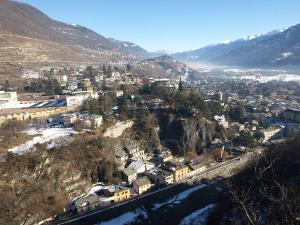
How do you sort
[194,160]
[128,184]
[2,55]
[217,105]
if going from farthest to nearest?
[2,55]
[217,105]
[194,160]
[128,184]

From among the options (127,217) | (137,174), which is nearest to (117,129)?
(137,174)

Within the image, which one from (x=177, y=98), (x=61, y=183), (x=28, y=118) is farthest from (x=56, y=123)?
(x=177, y=98)

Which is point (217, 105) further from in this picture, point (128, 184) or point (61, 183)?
point (61, 183)

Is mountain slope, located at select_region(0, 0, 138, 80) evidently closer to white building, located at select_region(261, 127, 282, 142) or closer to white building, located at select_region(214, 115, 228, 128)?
white building, located at select_region(214, 115, 228, 128)

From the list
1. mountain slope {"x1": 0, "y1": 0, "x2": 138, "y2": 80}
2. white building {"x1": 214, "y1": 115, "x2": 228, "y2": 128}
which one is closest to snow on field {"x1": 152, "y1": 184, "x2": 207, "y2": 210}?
white building {"x1": 214, "y1": 115, "x2": 228, "y2": 128}

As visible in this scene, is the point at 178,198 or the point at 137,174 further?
the point at 137,174

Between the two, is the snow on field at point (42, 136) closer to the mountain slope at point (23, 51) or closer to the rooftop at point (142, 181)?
the rooftop at point (142, 181)

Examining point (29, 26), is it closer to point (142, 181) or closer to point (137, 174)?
point (137, 174)

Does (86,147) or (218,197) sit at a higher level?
(86,147)
